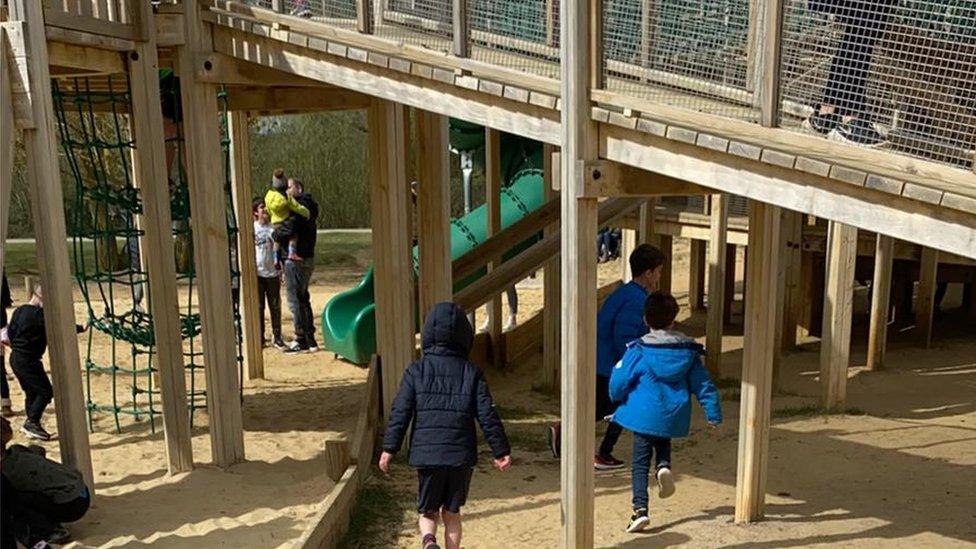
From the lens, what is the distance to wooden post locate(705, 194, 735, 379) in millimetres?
10306

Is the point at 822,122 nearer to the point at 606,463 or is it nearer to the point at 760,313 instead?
the point at 760,313

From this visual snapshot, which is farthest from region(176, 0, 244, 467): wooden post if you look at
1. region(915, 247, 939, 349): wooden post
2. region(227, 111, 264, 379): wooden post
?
region(915, 247, 939, 349): wooden post

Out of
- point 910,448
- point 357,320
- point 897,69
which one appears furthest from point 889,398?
point 897,69

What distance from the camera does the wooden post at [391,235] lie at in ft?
26.2

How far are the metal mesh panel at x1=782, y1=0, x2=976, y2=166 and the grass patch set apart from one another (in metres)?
3.57

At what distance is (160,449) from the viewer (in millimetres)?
8398

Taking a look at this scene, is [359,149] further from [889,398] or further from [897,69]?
[897,69]

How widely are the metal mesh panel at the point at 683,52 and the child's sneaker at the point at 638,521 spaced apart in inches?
97.8

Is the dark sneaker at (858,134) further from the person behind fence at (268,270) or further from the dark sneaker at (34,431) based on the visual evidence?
the person behind fence at (268,270)

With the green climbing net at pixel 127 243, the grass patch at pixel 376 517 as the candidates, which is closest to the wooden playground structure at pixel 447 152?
the grass patch at pixel 376 517

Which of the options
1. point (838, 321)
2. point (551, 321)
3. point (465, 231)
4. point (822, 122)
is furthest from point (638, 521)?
point (465, 231)

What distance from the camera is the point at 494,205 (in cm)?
1105

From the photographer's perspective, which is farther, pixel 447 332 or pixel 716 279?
pixel 716 279

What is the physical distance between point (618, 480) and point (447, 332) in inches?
105
